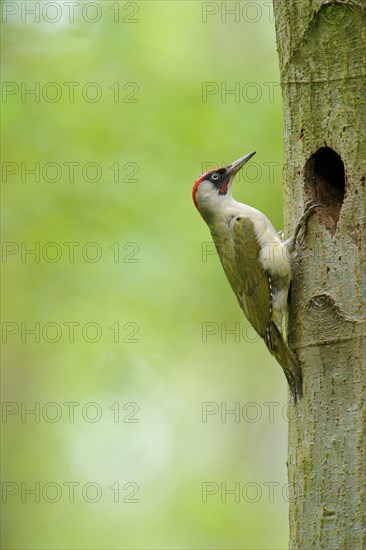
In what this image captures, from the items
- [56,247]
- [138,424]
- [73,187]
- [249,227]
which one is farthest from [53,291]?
[249,227]

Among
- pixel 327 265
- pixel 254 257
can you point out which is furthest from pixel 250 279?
pixel 327 265

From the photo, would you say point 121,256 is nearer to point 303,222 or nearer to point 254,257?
point 254,257

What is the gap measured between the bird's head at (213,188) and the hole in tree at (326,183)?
58.5 inches

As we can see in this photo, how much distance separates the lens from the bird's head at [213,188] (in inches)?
263

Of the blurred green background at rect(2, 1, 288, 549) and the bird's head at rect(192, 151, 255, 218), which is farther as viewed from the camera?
the blurred green background at rect(2, 1, 288, 549)

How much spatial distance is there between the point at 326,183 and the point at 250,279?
105 centimetres

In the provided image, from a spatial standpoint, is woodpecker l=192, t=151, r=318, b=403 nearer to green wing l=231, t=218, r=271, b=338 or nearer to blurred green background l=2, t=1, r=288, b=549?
green wing l=231, t=218, r=271, b=338

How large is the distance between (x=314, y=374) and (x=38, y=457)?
30.2 feet

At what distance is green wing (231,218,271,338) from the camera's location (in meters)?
5.69

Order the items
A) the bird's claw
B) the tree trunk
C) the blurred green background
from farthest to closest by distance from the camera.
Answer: the blurred green background
the bird's claw
the tree trunk

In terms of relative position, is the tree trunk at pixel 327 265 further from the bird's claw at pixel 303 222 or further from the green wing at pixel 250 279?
the green wing at pixel 250 279

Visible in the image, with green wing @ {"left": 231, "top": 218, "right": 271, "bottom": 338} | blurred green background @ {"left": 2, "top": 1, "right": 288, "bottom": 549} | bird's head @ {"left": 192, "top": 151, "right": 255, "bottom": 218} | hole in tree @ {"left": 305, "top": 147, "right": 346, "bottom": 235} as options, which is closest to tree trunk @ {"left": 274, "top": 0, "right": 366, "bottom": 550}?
hole in tree @ {"left": 305, "top": 147, "right": 346, "bottom": 235}

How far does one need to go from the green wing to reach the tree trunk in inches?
23.8

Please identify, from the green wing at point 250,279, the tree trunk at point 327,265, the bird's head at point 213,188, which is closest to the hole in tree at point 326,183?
the tree trunk at point 327,265
